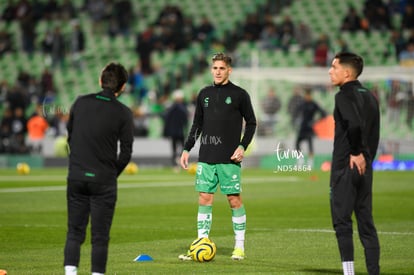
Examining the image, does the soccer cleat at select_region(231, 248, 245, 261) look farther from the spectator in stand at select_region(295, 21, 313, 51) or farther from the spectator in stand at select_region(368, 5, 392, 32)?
the spectator in stand at select_region(368, 5, 392, 32)

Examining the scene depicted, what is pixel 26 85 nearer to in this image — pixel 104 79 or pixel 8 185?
pixel 8 185

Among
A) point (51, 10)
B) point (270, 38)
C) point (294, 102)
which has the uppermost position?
point (51, 10)

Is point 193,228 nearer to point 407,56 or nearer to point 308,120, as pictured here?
point 308,120

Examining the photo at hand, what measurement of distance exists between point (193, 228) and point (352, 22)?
88.7 ft

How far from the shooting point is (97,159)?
31.7ft

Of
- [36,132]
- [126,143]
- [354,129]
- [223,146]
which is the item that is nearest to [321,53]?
[36,132]

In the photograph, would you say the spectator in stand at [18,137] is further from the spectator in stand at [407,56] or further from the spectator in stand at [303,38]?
the spectator in stand at [407,56]

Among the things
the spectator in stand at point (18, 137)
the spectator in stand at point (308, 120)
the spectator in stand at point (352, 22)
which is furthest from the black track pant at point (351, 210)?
the spectator in stand at point (352, 22)

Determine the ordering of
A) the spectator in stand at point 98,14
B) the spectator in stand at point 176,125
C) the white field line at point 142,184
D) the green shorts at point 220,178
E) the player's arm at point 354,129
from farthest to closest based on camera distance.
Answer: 1. the spectator in stand at point 98,14
2. the spectator in stand at point 176,125
3. the white field line at point 142,184
4. the green shorts at point 220,178
5. the player's arm at point 354,129

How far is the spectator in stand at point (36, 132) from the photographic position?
4003 centimetres

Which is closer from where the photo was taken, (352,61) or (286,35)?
(352,61)

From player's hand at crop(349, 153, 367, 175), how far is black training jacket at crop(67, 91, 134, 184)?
216cm

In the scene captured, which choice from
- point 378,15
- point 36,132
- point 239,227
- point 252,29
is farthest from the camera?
point 252,29

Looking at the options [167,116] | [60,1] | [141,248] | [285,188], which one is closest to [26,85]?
[60,1]
